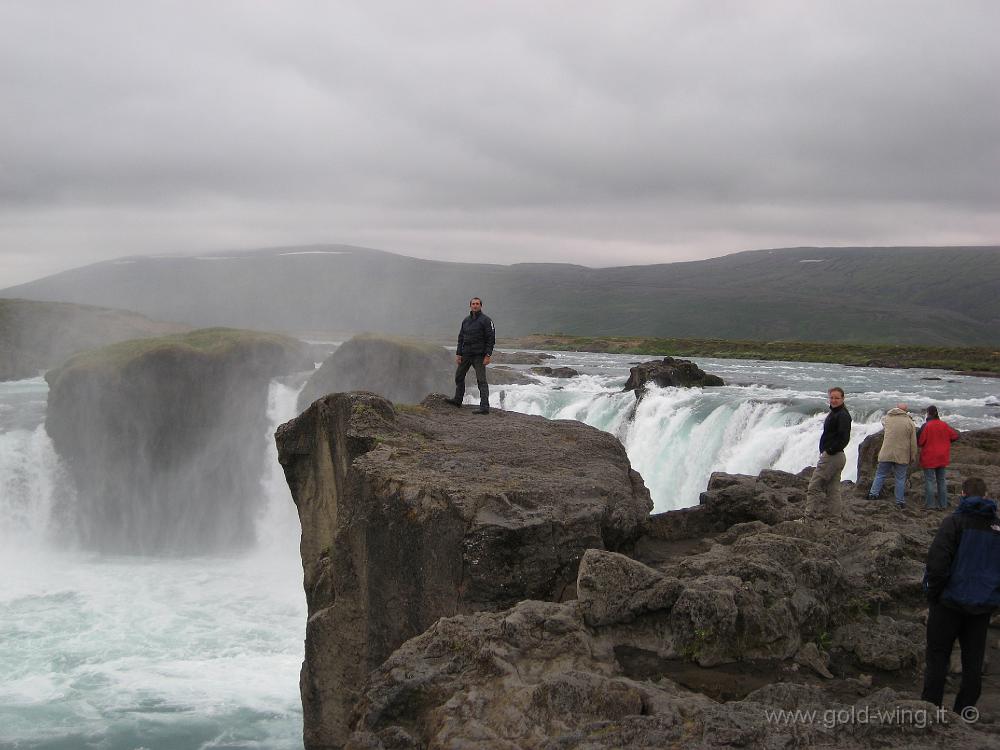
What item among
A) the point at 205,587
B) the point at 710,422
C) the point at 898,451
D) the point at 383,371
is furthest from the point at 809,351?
the point at 898,451

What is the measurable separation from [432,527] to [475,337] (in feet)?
21.8

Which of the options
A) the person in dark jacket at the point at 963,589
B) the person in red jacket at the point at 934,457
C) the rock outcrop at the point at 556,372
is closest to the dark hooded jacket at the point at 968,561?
the person in dark jacket at the point at 963,589

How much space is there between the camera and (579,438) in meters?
13.9

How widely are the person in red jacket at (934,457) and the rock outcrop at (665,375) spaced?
20.4 metres

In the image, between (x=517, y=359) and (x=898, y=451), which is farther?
(x=517, y=359)

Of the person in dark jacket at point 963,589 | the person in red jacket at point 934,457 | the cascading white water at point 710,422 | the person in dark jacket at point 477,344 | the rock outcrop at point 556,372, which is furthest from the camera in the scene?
the rock outcrop at point 556,372

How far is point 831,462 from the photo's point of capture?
46.3ft

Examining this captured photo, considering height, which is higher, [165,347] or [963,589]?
[165,347]

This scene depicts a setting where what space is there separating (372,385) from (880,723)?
36537mm

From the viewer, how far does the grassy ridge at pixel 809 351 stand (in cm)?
7094

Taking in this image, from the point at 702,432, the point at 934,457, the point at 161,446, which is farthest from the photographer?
the point at 161,446

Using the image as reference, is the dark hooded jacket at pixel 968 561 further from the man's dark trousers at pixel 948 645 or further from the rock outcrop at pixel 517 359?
the rock outcrop at pixel 517 359

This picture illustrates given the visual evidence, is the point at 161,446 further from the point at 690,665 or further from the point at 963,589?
the point at 963,589

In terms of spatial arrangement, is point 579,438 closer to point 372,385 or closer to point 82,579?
point 82,579
